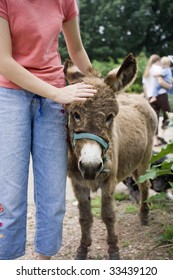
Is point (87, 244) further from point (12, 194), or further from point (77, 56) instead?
point (77, 56)

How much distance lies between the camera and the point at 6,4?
9.07 ft

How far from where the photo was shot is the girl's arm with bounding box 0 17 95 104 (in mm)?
2783

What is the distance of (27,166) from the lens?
10.3 feet

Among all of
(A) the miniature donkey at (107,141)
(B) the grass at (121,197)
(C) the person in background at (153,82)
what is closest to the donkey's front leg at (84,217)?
(A) the miniature donkey at (107,141)

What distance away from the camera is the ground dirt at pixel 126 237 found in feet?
14.4

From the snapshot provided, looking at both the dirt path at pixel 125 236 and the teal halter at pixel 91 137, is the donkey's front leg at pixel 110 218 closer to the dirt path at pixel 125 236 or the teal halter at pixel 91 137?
the dirt path at pixel 125 236

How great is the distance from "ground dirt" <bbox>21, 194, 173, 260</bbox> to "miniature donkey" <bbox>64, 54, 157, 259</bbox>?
207mm

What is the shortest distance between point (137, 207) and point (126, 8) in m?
31.1

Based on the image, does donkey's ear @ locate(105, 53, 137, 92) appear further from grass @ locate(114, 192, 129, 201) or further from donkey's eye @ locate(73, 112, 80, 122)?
Answer: grass @ locate(114, 192, 129, 201)

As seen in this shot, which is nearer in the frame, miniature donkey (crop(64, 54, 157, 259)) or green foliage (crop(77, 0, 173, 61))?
miniature donkey (crop(64, 54, 157, 259))

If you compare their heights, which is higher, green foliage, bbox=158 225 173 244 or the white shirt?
the white shirt

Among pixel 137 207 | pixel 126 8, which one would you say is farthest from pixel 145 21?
pixel 137 207

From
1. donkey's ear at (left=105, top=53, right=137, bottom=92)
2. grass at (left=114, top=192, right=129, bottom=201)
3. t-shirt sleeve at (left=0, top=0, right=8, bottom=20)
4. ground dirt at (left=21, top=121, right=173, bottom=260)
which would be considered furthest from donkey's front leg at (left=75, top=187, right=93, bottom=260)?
grass at (left=114, top=192, right=129, bottom=201)

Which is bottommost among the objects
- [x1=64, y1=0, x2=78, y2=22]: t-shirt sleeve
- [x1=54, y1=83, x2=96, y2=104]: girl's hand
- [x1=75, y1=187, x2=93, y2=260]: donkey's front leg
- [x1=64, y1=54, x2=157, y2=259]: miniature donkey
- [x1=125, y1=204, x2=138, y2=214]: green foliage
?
[x1=125, y1=204, x2=138, y2=214]: green foliage
